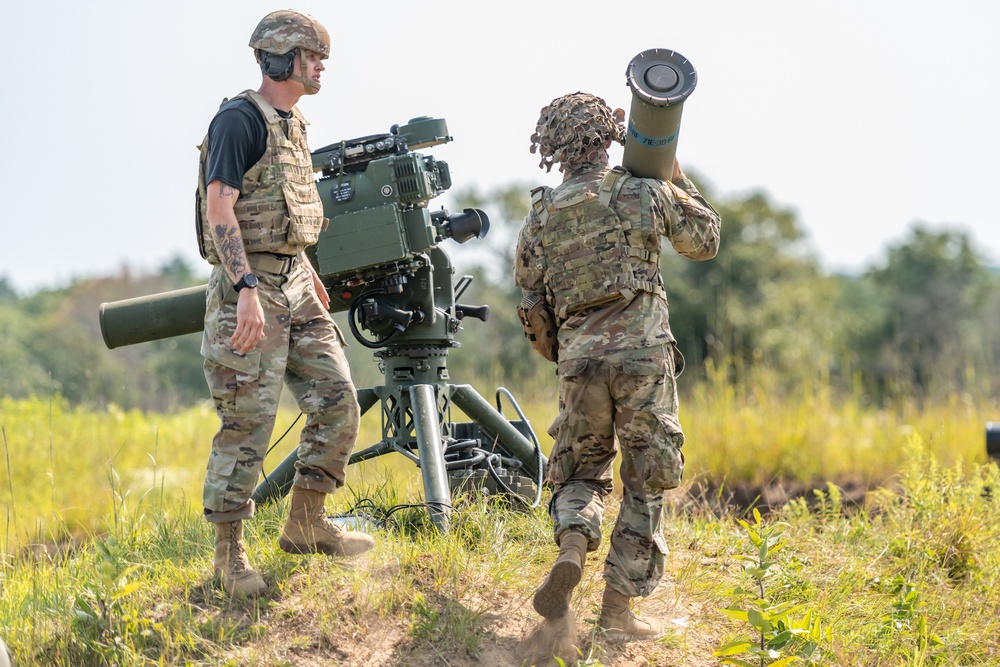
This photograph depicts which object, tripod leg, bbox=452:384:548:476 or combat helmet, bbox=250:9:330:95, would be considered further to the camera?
tripod leg, bbox=452:384:548:476

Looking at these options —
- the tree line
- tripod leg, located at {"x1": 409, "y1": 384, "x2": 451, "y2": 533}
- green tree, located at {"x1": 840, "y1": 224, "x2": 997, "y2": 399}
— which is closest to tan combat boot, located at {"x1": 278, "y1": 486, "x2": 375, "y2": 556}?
tripod leg, located at {"x1": 409, "y1": 384, "x2": 451, "y2": 533}

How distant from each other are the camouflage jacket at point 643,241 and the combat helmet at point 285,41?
100 centimetres

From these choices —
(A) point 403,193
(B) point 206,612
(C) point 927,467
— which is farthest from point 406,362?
(C) point 927,467

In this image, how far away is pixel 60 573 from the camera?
4.32 m

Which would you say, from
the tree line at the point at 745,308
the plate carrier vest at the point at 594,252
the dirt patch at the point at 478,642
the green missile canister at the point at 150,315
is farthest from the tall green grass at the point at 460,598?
the tree line at the point at 745,308

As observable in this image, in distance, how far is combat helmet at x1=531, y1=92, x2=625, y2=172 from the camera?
4000mm

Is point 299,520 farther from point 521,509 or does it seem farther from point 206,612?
point 521,509

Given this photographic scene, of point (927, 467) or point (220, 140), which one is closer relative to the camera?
point (220, 140)

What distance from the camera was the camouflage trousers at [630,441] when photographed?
388cm

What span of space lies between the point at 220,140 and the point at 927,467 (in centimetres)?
494

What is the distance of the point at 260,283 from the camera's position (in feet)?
12.8

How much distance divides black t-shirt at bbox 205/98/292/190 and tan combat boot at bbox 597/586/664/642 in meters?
1.94

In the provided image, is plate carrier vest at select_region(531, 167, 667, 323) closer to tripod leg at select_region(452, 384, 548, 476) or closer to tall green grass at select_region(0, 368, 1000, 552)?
tripod leg at select_region(452, 384, 548, 476)

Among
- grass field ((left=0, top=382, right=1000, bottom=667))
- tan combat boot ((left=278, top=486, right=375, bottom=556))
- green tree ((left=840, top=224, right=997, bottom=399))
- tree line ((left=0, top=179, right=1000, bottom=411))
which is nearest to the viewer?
grass field ((left=0, top=382, right=1000, bottom=667))
